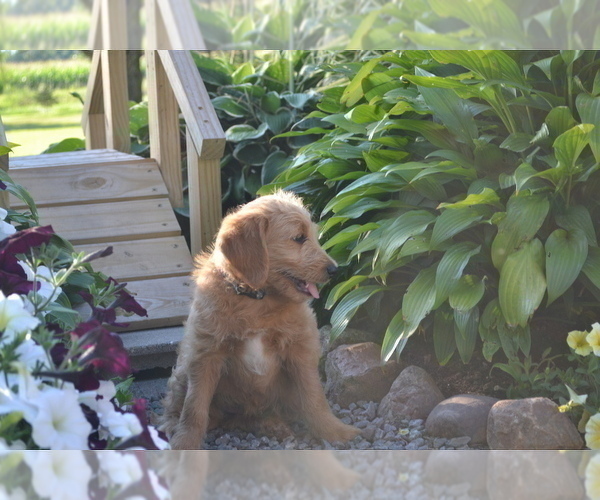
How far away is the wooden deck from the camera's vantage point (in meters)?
4.03

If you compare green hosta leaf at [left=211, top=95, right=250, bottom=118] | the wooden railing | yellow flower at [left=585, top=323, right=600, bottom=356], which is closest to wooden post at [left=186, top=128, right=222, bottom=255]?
the wooden railing

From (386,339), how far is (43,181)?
7.90 feet

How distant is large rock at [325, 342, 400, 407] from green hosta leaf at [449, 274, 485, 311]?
1.53ft

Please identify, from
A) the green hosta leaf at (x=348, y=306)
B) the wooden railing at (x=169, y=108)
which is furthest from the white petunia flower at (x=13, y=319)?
the wooden railing at (x=169, y=108)

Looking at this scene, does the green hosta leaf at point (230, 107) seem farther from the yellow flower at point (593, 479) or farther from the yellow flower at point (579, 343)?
the yellow flower at point (593, 479)

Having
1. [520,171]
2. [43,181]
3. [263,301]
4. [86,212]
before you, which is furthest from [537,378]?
[43,181]

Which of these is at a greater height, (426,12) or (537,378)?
(426,12)

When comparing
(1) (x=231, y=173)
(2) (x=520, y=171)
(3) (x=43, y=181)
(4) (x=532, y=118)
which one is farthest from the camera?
(1) (x=231, y=173)

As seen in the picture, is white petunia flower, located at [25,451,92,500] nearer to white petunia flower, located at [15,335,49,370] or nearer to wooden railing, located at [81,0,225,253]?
white petunia flower, located at [15,335,49,370]

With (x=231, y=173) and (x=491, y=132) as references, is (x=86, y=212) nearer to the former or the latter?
(x=231, y=173)

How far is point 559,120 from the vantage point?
3248 mm

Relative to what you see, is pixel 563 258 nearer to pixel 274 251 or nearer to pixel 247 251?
pixel 274 251

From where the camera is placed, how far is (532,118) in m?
3.54

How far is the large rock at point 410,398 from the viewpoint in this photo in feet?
10.3
